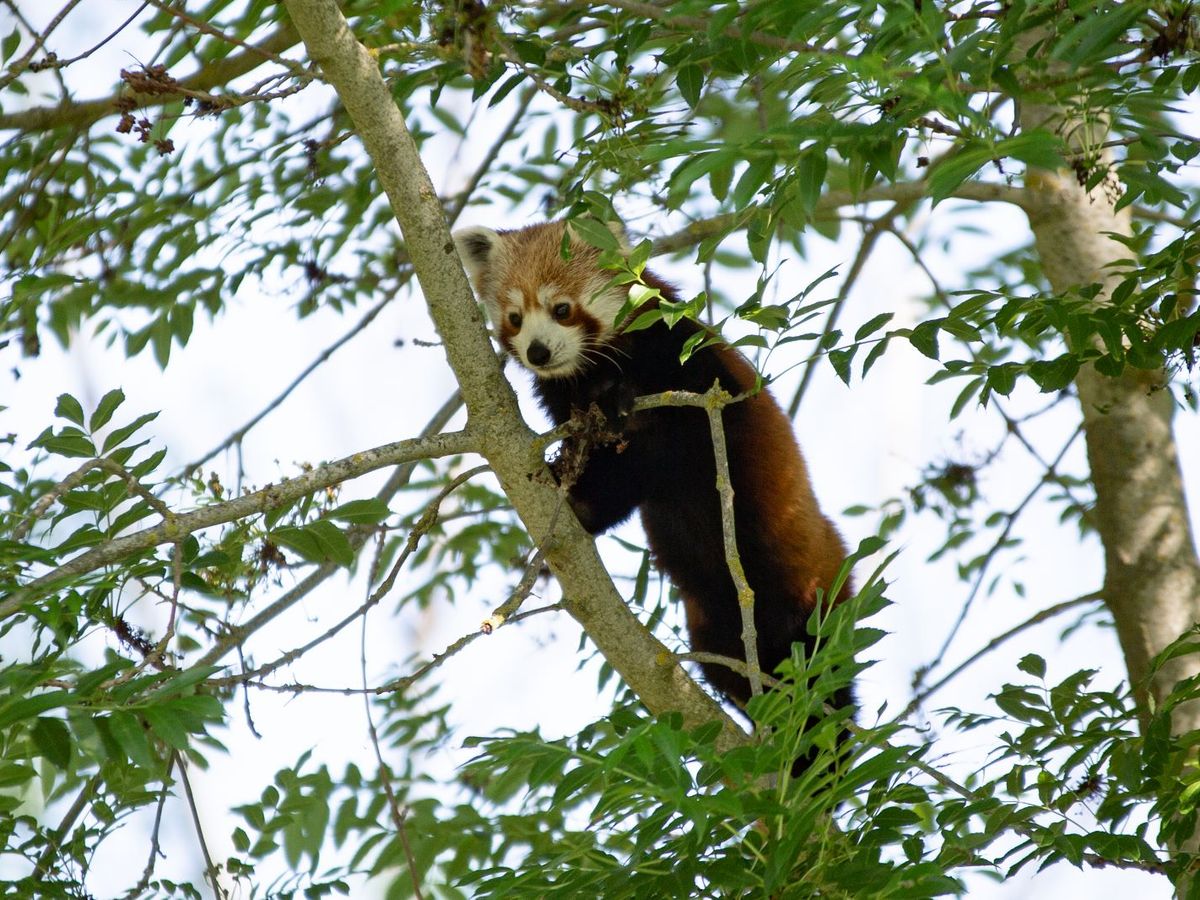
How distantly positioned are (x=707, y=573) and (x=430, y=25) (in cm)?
218

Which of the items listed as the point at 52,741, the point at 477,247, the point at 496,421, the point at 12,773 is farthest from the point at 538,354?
the point at 52,741

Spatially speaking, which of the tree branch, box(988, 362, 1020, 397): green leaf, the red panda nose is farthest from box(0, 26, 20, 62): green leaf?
box(988, 362, 1020, 397): green leaf

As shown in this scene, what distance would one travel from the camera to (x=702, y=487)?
169 inches

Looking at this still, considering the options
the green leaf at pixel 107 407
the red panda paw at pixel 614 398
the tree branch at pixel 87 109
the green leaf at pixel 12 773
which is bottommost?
the green leaf at pixel 12 773

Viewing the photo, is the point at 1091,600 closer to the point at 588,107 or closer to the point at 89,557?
the point at 588,107

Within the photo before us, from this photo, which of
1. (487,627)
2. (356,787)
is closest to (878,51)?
(487,627)

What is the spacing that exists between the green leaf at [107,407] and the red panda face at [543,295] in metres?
1.99

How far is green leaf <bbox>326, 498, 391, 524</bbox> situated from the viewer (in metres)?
2.98

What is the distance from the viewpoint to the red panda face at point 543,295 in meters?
4.57

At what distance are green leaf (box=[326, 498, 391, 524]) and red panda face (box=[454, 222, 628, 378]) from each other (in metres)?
1.58

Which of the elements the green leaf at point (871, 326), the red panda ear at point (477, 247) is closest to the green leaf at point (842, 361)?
the green leaf at point (871, 326)

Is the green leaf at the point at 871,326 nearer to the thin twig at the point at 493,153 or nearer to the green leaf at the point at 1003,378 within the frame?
the green leaf at the point at 1003,378

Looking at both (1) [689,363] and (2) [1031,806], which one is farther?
(1) [689,363]

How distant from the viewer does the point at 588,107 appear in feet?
9.77
